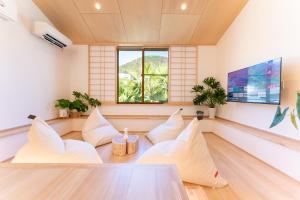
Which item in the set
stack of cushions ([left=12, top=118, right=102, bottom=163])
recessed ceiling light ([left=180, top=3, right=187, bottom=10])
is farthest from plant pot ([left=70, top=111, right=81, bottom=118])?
recessed ceiling light ([left=180, top=3, right=187, bottom=10])

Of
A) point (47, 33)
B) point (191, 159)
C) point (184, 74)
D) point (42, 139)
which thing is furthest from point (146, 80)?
point (42, 139)

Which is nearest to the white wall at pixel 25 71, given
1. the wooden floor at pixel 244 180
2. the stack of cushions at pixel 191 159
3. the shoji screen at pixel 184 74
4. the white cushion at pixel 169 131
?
the wooden floor at pixel 244 180

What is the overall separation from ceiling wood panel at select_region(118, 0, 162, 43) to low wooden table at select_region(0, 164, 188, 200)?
315cm

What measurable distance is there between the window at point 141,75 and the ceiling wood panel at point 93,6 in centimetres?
144

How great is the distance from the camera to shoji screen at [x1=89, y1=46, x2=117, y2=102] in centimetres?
476

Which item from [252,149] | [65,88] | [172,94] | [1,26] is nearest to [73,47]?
[65,88]

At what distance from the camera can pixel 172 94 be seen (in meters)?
4.78

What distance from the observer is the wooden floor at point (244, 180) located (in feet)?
5.31

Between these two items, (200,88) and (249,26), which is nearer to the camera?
(249,26)

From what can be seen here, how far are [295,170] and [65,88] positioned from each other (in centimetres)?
443

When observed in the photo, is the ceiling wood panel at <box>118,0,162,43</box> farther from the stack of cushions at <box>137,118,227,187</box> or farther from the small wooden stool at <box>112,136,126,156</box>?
the stack of cushions at <box>137,118,227,187</box>

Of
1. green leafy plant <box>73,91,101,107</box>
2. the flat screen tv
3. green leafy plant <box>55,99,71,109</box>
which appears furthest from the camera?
green leafy plant <box>73,91,101,107</box>

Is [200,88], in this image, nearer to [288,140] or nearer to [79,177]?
[288,140]

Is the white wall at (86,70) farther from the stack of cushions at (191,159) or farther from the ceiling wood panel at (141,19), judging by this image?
the stack of cushions at (191,159)
